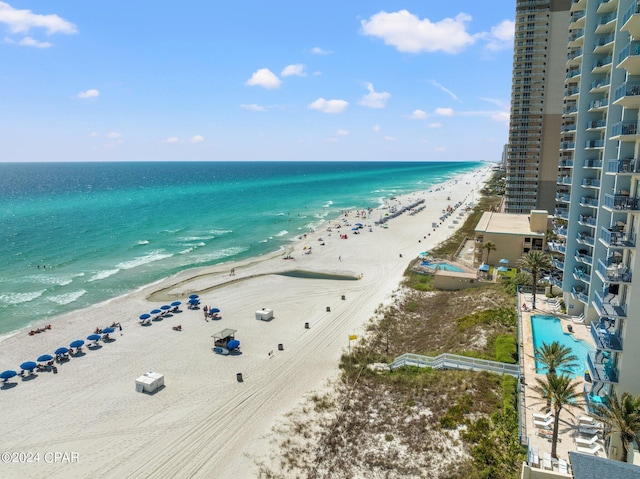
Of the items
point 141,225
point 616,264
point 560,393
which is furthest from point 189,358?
point 141,225

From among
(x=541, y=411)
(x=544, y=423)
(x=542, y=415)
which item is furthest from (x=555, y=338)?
(x=544, y=423)

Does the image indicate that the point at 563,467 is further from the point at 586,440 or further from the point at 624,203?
the point at 624,203

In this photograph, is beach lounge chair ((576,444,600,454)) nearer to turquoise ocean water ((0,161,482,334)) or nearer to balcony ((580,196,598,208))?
balcony ((580,196,598,208))

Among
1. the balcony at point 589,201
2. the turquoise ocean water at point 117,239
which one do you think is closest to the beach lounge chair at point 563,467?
the balcony at point 589,201

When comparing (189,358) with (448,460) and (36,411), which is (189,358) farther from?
(448,460)

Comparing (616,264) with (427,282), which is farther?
(427,282)

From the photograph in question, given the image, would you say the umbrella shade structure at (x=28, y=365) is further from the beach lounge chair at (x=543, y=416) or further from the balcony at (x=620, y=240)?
the balcony at (x=620, y=240)

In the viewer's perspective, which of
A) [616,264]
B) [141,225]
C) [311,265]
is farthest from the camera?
[141,225]
